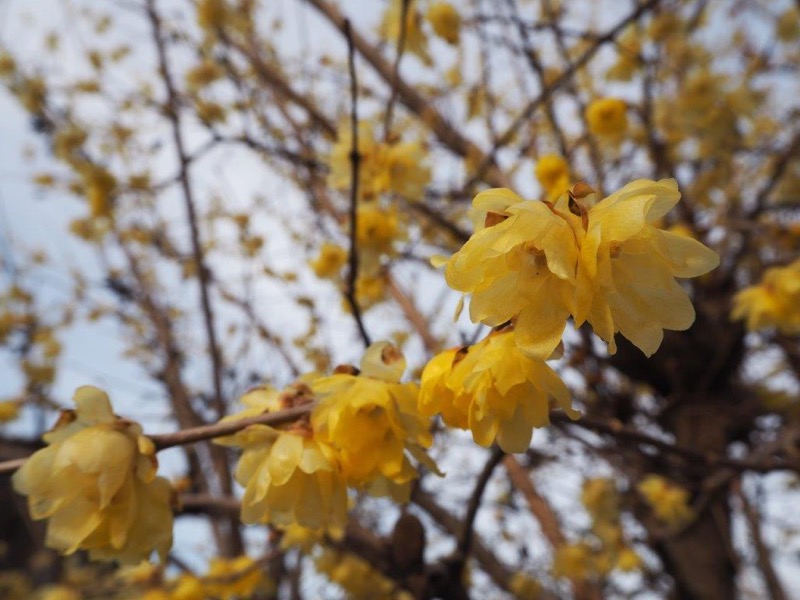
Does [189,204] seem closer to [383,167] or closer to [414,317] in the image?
[383,167]

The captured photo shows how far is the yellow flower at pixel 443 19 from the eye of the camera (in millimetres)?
2174

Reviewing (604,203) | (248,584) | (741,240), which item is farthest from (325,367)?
(741,240)

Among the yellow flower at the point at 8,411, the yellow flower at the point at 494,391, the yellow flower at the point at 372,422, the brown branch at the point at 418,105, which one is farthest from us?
the yellow flower at the point at 8,411

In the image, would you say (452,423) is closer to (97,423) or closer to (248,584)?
(97,423)

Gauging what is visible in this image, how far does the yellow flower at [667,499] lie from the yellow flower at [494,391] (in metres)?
2.74

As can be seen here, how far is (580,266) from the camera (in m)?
0.63

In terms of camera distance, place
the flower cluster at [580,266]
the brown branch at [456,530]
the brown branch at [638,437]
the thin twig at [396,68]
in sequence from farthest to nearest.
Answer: the brown branch at [456,530] < the thin twig at [396,68] < the brown branch at [638,437] < the flower cluster at [580,266]

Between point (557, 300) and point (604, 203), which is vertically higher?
point (604, 203)

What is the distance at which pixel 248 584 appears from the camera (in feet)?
5.73

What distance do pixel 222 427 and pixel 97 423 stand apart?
202 mm

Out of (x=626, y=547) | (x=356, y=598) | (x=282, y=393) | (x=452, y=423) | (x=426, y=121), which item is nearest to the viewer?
(x=452, y=423)

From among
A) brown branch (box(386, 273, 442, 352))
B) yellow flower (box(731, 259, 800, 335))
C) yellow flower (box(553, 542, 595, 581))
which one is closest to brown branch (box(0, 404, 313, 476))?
brown branch (box(386, 273, 442, 352))

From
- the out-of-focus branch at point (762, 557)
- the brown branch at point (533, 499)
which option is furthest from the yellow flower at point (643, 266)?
the out-of-focus branch at point (762, 557)

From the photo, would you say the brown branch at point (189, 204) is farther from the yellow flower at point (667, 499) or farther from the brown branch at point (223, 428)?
the yellow flower at point (667, 499)
